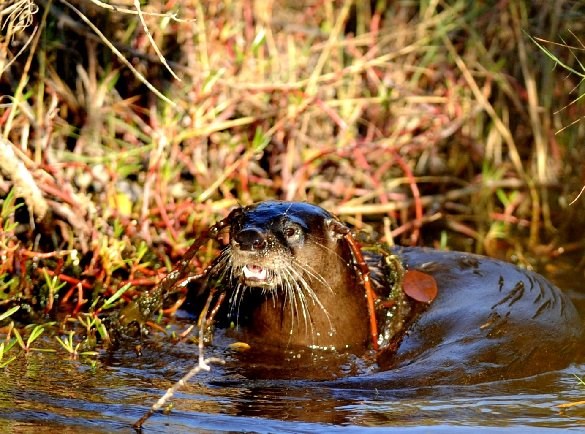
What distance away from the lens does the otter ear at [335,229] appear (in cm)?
352

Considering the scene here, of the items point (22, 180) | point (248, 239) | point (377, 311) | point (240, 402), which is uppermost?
point (22, 180)

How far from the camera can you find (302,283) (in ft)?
11.4

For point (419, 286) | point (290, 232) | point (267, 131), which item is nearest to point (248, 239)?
point (290, 232)

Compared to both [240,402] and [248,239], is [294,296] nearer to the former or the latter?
[248,239]

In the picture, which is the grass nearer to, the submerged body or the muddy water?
the muddy water

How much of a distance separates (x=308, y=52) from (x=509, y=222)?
1226mm

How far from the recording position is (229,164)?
15.0 ft

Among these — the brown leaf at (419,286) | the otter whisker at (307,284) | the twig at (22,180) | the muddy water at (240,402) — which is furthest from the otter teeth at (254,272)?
the twig at (22,180)

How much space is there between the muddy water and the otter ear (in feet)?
1.78

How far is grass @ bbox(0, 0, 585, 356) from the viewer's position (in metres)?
3.84

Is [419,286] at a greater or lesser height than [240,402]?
greater

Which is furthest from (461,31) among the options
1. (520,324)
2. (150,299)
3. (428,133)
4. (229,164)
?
(150,299)

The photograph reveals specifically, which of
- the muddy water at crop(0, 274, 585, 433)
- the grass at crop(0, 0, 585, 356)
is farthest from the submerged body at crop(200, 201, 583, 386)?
the grass at crop(0, 0, 585, 356)

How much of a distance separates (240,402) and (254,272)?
1.58 feet
